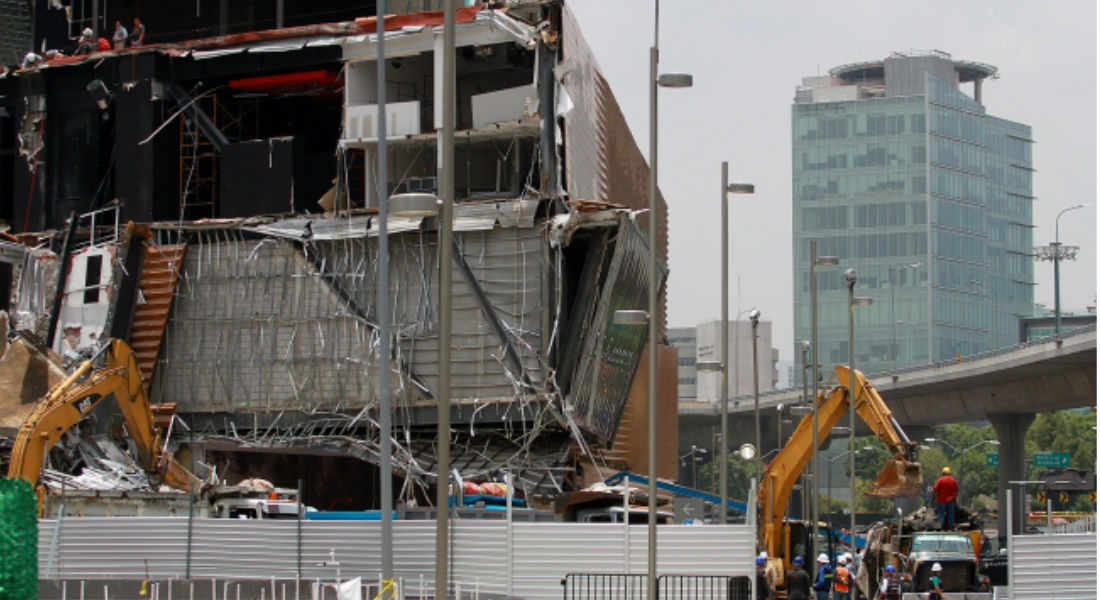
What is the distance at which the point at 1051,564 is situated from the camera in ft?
87.5

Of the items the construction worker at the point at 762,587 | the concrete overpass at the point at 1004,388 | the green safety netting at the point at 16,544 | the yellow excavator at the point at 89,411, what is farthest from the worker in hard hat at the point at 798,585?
the concrete overpass at the point at 1004,388

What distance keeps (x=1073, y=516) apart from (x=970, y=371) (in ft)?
50.7

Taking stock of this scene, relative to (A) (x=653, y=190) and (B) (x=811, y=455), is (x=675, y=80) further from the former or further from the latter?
(B) (x=811, y=455)

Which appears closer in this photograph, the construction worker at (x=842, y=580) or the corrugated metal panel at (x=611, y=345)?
the construction worker at (x=842, y=580)

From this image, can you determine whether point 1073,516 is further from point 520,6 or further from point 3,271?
point 3,271

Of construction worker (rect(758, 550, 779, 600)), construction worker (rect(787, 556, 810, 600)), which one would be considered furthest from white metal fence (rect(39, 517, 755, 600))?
construction worker (rect(758, 550, 779, 600))

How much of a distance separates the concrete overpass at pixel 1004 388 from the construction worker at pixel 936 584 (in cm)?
3488

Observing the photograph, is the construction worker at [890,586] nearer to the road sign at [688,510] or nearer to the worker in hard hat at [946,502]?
the worker in hard hat at [946,502]

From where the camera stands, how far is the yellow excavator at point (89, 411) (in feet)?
121

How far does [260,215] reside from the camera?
51844 millimetres

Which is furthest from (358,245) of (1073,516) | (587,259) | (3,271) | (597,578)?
(1073,516)

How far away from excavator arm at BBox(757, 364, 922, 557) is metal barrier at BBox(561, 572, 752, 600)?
1017 centimetres

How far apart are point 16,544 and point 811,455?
→ 77.4ft

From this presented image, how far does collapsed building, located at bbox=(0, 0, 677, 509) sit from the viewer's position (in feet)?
160
